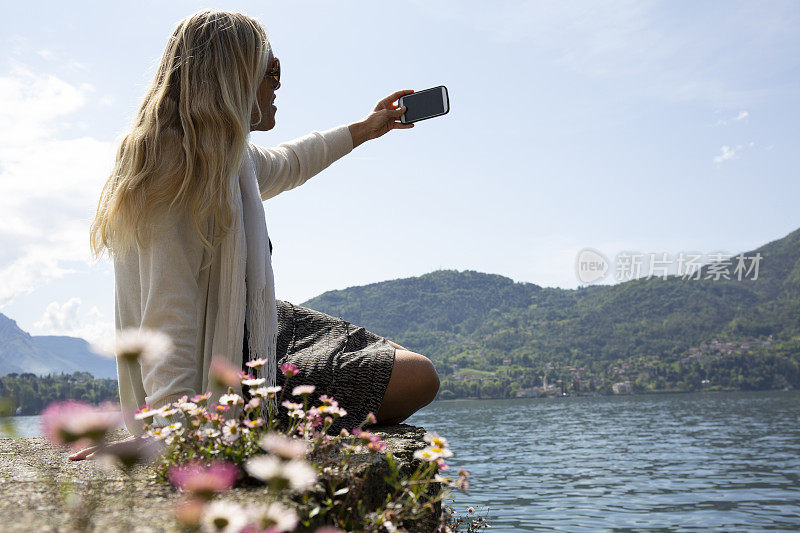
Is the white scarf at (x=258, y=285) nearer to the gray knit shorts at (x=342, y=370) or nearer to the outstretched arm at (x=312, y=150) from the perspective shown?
the gray knit shorts at (x=342, y=370)

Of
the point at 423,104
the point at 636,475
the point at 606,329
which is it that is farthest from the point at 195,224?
the point at 606,329

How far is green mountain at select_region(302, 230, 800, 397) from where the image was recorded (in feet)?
271

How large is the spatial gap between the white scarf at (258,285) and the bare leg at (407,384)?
0.47 metres

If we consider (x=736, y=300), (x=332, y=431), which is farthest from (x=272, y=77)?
(x=736, y=300)

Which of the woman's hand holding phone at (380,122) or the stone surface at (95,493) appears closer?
the stone surface at (95,493)

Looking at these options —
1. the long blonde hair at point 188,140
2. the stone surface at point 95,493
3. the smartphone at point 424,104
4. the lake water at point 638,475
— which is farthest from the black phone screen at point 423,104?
the lake water at point 638,475

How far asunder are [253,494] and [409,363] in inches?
43.5

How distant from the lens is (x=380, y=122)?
3062 mm

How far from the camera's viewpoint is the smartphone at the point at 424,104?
118 inches

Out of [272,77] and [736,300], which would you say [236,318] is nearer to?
[272,77]

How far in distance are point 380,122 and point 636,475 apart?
1881cm

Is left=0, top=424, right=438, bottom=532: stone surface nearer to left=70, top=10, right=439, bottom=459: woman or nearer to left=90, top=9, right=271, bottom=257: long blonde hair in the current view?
left=70, top=10, right=439, bottom=459: woman

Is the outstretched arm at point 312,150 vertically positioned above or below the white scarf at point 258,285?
above

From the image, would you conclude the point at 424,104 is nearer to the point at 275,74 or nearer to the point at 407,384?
the point at 275,74
